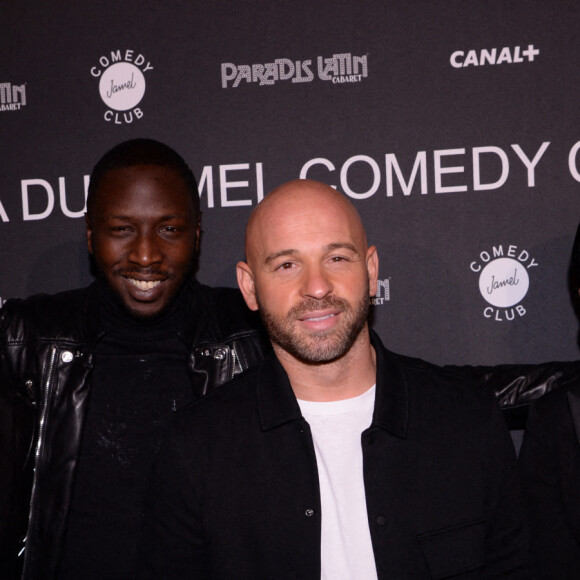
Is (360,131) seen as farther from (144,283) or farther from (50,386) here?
(50,386)

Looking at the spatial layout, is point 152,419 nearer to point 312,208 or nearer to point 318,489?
point 318,489

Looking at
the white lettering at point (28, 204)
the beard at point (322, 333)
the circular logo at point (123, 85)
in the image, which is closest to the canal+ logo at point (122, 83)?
the circular logo at point (123, 85)

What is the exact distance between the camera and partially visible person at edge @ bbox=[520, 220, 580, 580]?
1.79 metres

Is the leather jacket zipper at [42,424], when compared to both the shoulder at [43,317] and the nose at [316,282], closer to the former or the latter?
the shoulder at [43,317]

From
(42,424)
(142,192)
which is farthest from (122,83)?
(42,424)

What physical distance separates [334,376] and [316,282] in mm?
239

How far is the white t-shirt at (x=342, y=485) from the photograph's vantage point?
5.30ft

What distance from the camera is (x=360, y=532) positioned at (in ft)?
5.37

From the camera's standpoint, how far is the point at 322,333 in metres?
1.72

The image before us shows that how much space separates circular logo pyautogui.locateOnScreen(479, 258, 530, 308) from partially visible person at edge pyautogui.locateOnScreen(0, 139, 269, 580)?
89 centimetres

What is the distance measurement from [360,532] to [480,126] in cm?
158

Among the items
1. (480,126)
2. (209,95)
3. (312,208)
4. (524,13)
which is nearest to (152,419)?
(312,208)

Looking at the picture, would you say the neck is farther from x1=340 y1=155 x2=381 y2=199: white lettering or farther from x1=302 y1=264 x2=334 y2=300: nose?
x1=340 y1=155 x2=381 y2=199: white lettering

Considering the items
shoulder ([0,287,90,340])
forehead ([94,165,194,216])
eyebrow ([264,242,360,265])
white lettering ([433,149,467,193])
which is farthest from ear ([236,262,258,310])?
white lettering ([433,149,467,193])
